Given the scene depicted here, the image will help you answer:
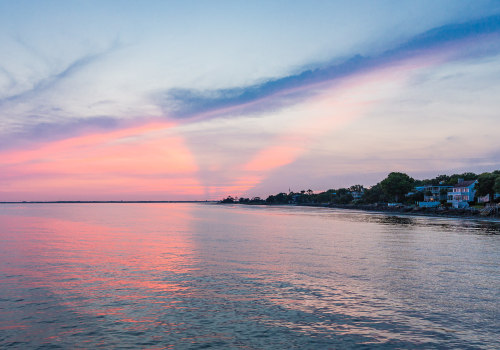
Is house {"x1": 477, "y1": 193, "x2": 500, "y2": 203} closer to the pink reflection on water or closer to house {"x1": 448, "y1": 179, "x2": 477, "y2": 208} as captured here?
house {"x1": 448, "y1": 179, "x2": 477, "y2": 208}

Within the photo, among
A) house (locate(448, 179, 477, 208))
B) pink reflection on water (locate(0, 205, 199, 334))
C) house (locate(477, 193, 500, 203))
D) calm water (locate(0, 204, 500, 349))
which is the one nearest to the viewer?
calm water (locate(0, 204, 500, 349))

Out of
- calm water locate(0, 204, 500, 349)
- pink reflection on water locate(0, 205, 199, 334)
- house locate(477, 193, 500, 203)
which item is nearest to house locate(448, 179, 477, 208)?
house locate(477, 193, 500, 203)

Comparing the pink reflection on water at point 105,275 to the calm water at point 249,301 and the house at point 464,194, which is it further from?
the house at point 464,194

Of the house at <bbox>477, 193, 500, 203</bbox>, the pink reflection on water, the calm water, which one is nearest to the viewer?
the calm water

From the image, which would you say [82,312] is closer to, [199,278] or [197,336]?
[197,336]

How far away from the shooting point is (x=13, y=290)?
66.8 ft

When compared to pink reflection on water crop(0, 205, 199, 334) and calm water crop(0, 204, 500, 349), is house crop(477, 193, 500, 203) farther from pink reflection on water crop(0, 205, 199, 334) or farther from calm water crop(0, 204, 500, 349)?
pink reflection on water crop(0, 205, 199, 334)

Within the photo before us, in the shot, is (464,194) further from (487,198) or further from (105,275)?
(105,275)

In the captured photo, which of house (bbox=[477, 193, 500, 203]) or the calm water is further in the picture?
house (bbox=[477, 193, 500, 203])

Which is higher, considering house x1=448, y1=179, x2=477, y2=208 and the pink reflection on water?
house x1=448, y1=179, x2=477, y2=208

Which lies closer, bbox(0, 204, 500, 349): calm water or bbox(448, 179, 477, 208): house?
bbox(0, 204, 500, 349): calm water

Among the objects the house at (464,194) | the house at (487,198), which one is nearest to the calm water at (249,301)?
the house at (487,198)

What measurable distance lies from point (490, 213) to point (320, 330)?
117394 millimetres

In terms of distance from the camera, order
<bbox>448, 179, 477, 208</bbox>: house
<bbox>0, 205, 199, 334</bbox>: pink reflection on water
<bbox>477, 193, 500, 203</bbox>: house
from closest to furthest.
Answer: <bbox>0, 205, 199, 334</bbox>: pink reflection on water
<bbox>477, 193, 500, 203</bbox>: house
<bbox>448, 179, 477, 208</bbox>: house
